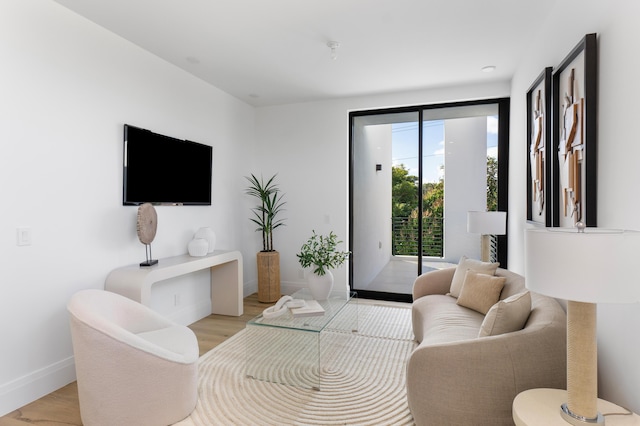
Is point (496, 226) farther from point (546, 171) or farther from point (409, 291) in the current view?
point (409, 291)

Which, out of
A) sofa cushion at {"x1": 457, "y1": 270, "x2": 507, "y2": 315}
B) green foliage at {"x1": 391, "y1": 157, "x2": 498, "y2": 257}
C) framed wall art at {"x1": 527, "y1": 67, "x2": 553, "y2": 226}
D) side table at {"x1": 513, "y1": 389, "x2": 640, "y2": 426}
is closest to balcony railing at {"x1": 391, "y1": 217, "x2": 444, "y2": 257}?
green foliage at {"x1": 391, "y1": 157, "x2": 498, "y2": 257}

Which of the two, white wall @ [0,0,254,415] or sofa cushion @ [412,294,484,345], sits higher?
white wall @ [0,0,254,415]

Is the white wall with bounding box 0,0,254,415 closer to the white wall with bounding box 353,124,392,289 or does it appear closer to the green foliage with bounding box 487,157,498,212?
the white wall with bounding box 353,124,392,289

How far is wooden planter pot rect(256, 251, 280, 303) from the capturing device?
4719 mm

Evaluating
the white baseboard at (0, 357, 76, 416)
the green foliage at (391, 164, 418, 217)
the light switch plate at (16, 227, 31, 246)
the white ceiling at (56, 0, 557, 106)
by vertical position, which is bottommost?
the white baseboard at (0, 357, 76, 416)

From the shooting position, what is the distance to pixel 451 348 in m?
1.80

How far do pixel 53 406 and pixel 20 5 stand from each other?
2.62m

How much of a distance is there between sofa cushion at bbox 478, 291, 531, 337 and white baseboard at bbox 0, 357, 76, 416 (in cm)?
285

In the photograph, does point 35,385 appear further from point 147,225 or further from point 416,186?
point 416,186

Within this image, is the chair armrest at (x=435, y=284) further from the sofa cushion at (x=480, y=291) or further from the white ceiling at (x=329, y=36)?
the white ceiling at (x=329, y=36)

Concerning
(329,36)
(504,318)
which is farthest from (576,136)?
(329,36)

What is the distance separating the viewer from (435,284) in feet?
11.5

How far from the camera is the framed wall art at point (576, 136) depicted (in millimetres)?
1790

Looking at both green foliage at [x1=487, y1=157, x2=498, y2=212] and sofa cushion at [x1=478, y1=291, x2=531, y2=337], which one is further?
green foliage at [x1=487, y1=157, x2=498, y2=212]
